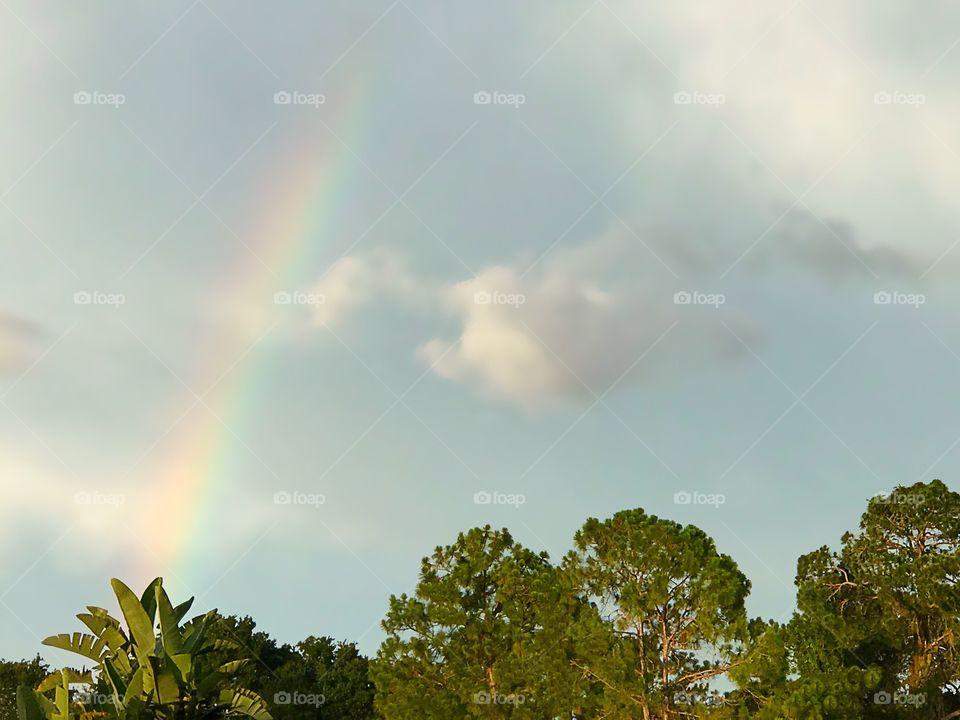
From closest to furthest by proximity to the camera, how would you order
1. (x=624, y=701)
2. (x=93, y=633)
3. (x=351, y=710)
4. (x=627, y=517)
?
(x=93, y=633), (x=624, y=701), (x=627, y=517), (x=351, y=710)

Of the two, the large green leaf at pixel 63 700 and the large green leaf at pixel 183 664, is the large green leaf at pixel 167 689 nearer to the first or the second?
the large green leaf at pixel 183 664

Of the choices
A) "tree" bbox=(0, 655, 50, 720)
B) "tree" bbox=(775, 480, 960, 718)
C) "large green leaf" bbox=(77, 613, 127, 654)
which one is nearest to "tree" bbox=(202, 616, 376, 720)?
"tree" bbox=(0, 655, 50, 720)

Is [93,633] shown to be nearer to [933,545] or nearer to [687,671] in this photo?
[687,671]

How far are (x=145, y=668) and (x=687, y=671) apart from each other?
19.4 m

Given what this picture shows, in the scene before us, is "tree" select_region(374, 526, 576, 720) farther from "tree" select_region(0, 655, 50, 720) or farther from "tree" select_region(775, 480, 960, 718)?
"tree" select_region(0, 655, 50, 720)

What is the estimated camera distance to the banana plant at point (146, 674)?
2028 cm

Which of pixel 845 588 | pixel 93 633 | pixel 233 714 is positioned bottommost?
pixel 233 714

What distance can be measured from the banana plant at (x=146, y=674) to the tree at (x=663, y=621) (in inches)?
579

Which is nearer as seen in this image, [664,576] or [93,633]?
[93,633]

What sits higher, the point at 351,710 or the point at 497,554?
the point at 497,554

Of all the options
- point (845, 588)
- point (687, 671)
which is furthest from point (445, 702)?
point (845, 588)

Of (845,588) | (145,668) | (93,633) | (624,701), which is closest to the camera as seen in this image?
(145,668)

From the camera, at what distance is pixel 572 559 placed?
1471 inches

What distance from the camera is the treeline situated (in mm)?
34469
